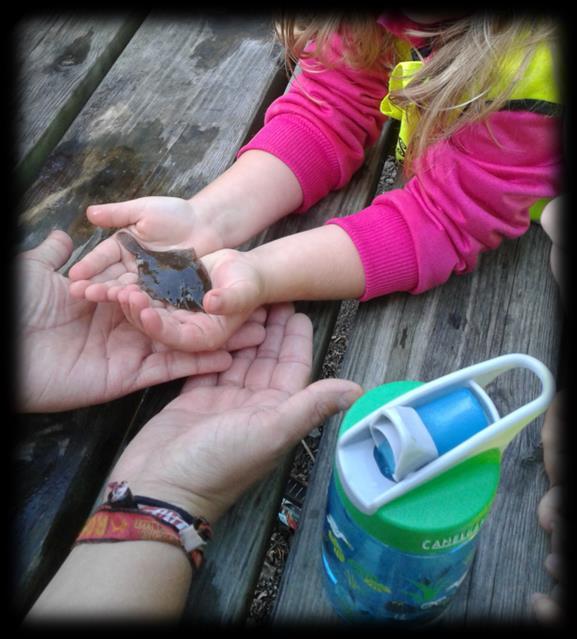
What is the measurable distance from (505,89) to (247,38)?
97cm

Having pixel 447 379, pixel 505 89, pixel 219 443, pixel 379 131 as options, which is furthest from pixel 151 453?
pixel 379 131

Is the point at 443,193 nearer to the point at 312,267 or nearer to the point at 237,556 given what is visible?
the point at 312,267

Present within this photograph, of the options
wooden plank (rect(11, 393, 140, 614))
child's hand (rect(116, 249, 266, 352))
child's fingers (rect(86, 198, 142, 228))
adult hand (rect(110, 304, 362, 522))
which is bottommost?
wooden plank (rect(11, 393, 140, 614))

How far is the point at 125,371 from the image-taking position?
4.03 feet

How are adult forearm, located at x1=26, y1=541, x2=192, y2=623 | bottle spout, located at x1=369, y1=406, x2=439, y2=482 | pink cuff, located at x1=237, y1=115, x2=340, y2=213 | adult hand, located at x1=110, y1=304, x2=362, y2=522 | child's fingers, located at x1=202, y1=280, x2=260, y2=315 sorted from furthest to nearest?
pink cuff, located at x1=237, y1=115, x2=340, y2=213
child's fingers, located at x1=202, y1=280, x2=260, y2=315
adult hand, located at x1=110, y1=304, x2=362, y2=522
adult forearm, located at x1=26, y1=541, x2=192, y2=623
bottle spout, located at x1=369, y1=406, x2=439, y2=482

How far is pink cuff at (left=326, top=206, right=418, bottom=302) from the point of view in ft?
4.54

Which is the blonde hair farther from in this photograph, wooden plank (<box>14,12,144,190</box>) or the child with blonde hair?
wooden plank (<box>14,12,144,190</box>)

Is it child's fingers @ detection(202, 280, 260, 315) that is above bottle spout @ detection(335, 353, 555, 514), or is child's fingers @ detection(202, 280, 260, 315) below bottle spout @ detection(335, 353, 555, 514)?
below

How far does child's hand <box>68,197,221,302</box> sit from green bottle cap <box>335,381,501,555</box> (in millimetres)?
757

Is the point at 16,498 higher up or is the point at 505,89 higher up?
the point at 505,89

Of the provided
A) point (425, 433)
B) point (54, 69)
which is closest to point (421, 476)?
point (425, 433)

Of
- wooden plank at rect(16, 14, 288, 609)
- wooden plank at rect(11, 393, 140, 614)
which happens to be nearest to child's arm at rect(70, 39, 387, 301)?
wooden plank at rect(16, 14, 288, 609)

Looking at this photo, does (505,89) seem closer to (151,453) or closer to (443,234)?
(443,234)

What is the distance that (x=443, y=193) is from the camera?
1426mm
